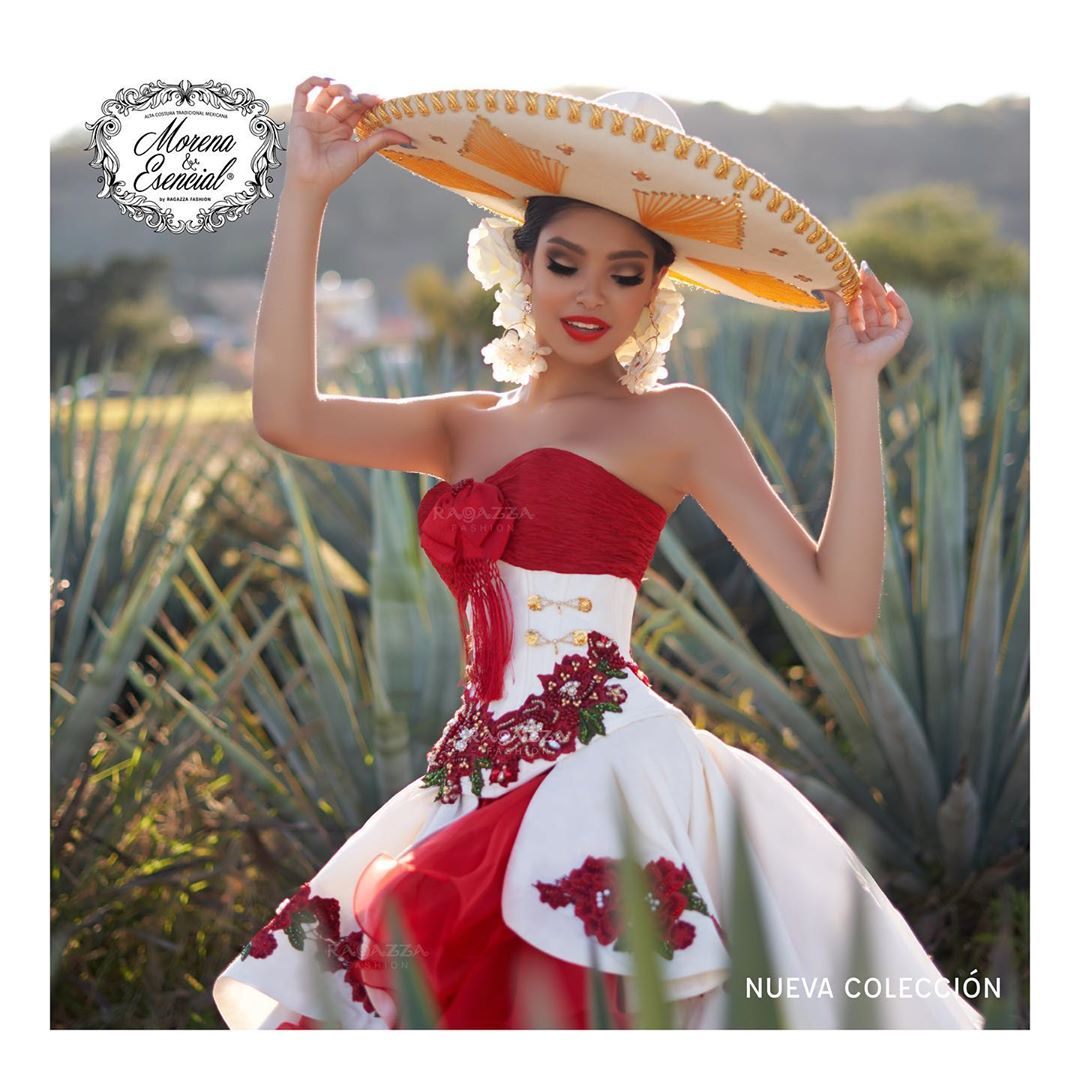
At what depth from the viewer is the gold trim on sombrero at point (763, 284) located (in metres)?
2.32

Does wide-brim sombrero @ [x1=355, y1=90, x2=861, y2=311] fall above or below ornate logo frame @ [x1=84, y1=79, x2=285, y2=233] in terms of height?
below

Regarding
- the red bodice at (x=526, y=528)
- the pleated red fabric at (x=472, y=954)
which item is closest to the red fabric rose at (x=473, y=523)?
the red bodice at (x=526, y=528)

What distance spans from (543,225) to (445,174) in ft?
0.67

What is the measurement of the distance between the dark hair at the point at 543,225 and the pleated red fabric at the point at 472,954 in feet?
3.17

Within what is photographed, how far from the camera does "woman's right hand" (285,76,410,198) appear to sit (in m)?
2.15

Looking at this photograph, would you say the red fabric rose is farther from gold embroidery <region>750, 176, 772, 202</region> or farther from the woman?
gold embroidery <region>750, 176, 772, 202</region>

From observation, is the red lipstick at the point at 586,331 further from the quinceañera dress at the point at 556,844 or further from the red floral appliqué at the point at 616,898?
the red floral appliqué at the point at 616,898

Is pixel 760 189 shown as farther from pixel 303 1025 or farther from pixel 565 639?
pixel 303 1025

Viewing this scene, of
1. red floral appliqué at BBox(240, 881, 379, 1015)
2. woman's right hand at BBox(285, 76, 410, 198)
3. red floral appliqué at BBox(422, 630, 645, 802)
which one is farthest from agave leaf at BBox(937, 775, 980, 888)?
woman's right hand at BBox(285, 76, 410, 198)

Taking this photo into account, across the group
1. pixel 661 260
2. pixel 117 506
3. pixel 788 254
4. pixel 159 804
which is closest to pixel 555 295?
pixel 661 260

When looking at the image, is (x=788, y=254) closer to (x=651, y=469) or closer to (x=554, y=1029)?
(x=651, y=469)

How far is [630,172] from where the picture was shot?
207 cm

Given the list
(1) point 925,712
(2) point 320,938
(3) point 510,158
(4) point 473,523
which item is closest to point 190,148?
(3) point 510,158
